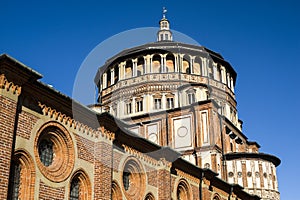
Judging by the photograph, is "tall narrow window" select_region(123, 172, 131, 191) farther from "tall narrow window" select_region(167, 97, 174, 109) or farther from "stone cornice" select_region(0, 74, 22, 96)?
"tall narrow window" select_region(167, 97, 174, 109)

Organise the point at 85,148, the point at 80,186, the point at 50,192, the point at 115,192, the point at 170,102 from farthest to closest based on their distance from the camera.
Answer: the point at 170,102, the point at 115,192, the point at 85,148, the point at 80,186, the point at 50,192

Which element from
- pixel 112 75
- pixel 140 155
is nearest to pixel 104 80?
pixel 112 75

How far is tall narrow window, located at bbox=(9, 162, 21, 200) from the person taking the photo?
39.3 feet

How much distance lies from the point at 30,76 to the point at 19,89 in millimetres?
538

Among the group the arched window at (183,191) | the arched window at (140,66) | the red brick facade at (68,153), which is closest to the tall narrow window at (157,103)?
the arched window at (140,66)

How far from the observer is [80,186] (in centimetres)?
1509

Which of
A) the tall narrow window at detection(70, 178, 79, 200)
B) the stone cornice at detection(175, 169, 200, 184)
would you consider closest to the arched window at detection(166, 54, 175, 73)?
the stone cornice at detection(175, 169, 200, 184)

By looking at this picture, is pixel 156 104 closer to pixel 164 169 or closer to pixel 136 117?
pixel 136 117

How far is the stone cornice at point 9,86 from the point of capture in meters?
11.8

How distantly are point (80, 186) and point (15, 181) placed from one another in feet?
10.7

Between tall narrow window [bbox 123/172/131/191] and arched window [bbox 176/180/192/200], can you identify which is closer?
tall narrow window [bbox 123/172/131/191]

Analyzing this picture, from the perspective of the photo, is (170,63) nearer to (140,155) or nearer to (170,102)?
(170,102)

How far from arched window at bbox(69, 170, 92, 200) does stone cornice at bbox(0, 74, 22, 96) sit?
3966mm

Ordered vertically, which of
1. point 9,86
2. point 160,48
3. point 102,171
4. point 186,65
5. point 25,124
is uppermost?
point 160,48
